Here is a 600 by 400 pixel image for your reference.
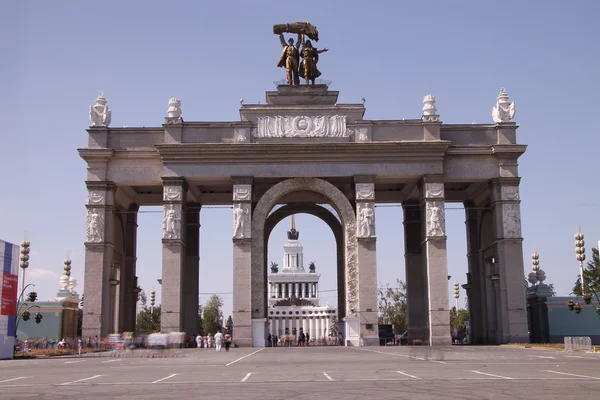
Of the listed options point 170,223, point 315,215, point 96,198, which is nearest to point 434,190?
point 315,215

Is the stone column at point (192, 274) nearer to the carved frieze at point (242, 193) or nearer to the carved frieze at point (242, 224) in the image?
the carved frieze at point (242, 224)

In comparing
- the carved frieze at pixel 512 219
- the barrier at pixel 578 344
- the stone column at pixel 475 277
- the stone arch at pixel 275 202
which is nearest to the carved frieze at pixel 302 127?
the stone arch at pixel 275 202

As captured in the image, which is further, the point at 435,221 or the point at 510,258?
the point at 435,221

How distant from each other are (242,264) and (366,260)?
8.15 metres

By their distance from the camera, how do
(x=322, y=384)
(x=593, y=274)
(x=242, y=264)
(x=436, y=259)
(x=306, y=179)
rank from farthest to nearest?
(x=593, y=274), (x=306, y=179), (x=242, y=264), (x=436, y=259), (x=322, y=384)

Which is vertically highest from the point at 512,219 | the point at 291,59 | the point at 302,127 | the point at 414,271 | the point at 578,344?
the point at 291,59

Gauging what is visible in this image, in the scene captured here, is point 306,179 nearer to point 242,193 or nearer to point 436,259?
point 242,193

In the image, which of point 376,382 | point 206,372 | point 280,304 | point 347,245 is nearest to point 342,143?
point 347,245

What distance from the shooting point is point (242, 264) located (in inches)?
1939

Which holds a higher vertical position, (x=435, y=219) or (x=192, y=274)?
(x=435, y=219)

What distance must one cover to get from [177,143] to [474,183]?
69.4 ft

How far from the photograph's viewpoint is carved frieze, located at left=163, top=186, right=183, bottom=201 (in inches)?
1935

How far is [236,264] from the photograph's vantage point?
49.2 metres

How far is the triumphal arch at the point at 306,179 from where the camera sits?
48.8m
